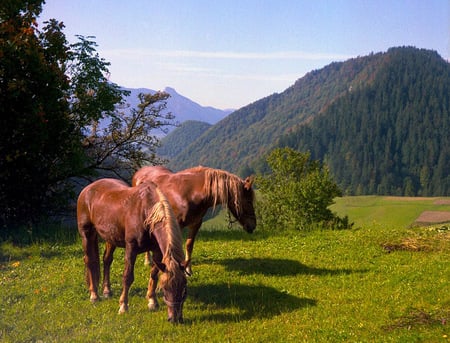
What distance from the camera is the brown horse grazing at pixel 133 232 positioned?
311 inches

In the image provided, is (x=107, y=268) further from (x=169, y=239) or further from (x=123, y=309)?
(x=169, y=239)

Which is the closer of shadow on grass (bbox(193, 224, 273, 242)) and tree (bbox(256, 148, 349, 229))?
shadow on grass (bbox(193, 224, 273, 242))

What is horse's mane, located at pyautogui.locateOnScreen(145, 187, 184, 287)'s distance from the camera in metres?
7.78

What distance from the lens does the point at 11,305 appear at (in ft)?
32.9

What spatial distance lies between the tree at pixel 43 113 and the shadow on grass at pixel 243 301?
11436mm

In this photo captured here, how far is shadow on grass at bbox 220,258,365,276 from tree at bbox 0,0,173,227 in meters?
10.3

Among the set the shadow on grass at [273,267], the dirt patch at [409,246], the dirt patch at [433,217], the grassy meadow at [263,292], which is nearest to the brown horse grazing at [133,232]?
the grassy meadow at [263,292]

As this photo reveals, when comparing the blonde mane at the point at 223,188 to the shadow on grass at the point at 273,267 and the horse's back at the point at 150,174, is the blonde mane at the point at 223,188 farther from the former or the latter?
the shadow on grass at the point at 273,267

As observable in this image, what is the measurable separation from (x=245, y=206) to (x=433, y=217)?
110293mm

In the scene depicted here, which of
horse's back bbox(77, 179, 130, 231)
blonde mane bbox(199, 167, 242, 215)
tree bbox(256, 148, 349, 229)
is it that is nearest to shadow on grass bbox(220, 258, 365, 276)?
blonde mane bbox(199, 167, 242, 215)

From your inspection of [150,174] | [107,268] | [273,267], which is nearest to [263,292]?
[273,267]

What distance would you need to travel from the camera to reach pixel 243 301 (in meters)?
9.85

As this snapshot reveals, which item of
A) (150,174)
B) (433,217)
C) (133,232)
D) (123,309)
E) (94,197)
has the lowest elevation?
(433,217)

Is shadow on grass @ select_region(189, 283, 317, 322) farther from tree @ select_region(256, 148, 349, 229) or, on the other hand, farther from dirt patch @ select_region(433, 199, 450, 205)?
dirt patch @ select_region(433, 199, 450, 205)
